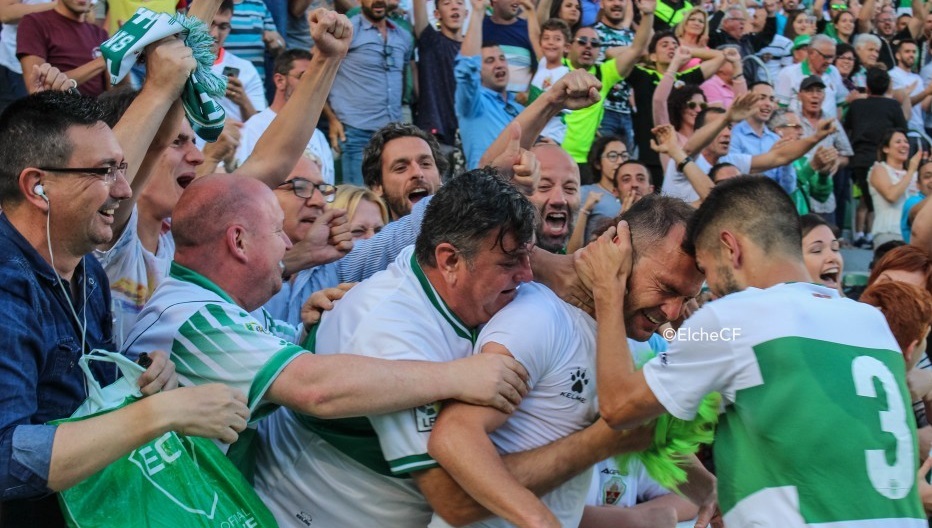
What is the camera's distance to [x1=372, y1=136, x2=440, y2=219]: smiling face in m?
6.23

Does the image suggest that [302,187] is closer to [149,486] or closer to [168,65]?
[168,65]

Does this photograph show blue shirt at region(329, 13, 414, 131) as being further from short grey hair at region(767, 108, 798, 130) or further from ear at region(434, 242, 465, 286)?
ear at region(434, 242, 465, 286)

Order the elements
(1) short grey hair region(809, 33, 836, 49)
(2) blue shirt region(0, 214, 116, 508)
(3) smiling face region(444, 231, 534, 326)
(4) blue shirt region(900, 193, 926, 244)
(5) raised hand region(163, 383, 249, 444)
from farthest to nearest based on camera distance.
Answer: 1. (1) short grey hair region(809, 33, 836, 49)
2. (4) blue shirt region(900, 193, 926, 244)
3. (3) smiling face region(444, 231, 534, 326)
4. (5) raised hand region(163, 383, 249, 444)
5. (2) blue shirt region(0, 214, 116, 508)

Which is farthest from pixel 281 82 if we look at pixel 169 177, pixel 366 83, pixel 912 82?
pixel 912 82

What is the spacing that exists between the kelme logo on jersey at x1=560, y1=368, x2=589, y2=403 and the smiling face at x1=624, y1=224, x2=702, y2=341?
290 mm

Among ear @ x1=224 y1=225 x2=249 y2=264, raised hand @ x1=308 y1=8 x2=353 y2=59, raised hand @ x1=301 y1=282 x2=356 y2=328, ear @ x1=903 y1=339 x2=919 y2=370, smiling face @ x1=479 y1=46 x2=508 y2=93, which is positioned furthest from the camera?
smiling face @ x1=479 y1=46 x2=508 y2=93

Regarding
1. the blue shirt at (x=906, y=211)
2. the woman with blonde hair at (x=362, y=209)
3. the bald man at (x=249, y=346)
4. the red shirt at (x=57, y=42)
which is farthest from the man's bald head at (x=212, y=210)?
the blue shirt at (x=906, y=211)

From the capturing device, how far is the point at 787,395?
3.16 metres

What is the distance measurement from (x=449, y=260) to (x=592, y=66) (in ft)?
24.7

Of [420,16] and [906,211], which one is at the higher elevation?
[420,16]

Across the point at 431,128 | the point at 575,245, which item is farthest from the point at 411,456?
the point at 431,128

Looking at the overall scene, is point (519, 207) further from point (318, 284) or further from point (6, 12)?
point (6, 12)

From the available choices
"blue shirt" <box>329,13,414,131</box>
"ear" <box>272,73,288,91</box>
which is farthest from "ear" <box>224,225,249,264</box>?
"blue shirt" <box>329,13,414,131</box>

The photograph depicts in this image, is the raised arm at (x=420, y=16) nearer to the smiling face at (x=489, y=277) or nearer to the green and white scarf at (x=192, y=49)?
the green and white scarf at (x=192, y=49)
